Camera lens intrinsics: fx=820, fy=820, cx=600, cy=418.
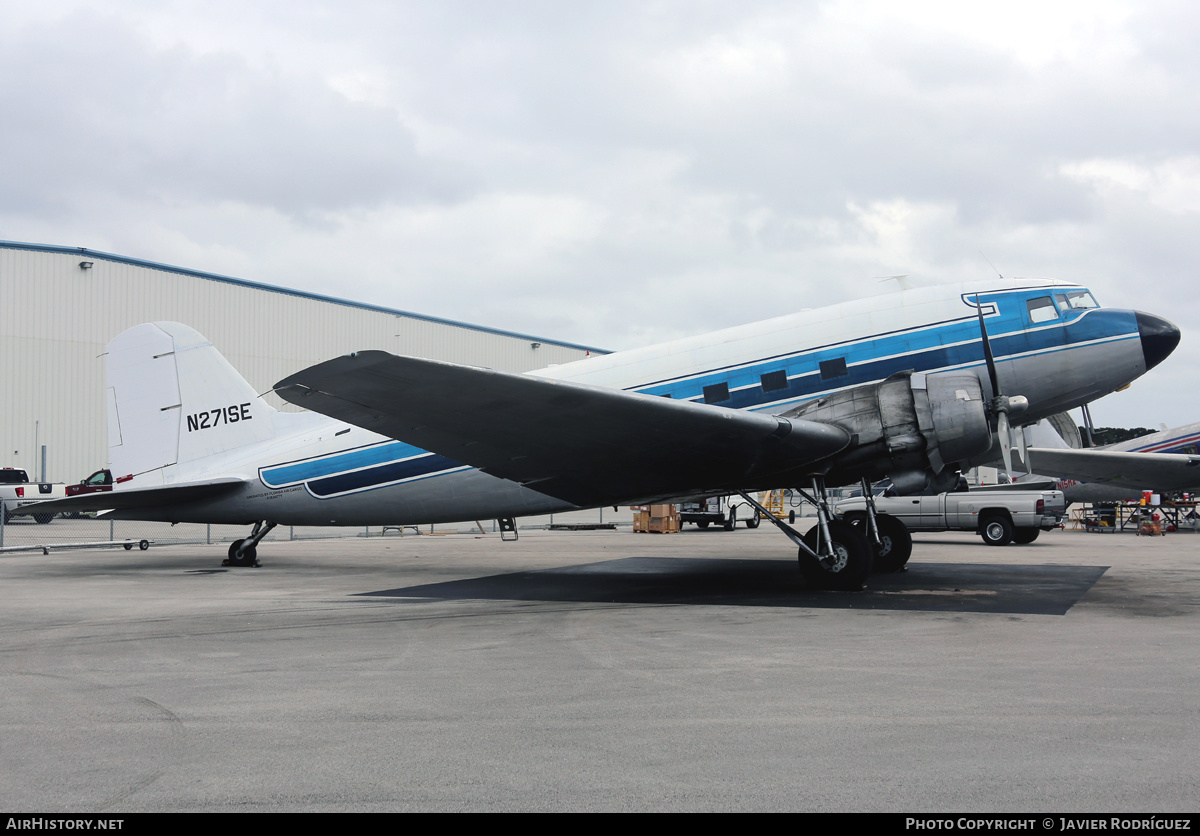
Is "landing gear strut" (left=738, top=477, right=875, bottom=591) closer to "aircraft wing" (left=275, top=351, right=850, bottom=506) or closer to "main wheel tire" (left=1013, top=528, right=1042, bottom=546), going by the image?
"aircraft wing" (left=275, top=351, right=850, bottom=506)

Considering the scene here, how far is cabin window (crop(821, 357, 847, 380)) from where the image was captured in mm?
11906

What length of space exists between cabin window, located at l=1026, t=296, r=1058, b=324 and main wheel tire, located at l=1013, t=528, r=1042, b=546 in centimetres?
1610

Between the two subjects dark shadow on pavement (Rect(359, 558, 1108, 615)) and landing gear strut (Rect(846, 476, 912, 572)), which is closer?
dark shadow on pavement (Rect(359, 558, 1108, 615))

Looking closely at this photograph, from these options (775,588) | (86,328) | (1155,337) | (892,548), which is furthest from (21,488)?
(1155,337)

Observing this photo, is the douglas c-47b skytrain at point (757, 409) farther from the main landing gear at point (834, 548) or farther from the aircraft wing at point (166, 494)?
the aircraft wing at point (166, 494)

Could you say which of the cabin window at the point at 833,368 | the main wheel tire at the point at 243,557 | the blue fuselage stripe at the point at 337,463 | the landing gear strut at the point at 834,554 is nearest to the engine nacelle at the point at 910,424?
the cabin window at the point at 833,368

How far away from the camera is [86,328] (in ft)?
121

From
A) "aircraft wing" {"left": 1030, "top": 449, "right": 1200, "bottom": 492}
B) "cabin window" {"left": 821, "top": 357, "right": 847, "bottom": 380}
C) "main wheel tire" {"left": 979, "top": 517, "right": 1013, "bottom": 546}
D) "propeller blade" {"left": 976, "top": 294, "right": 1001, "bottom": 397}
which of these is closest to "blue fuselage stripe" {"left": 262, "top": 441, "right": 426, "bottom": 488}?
"cabin window" {"left": 821, "top": 357, "right": 847, "bottom": 380}

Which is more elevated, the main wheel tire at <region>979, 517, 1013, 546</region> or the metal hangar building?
the metal hangar building

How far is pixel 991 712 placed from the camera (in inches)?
192

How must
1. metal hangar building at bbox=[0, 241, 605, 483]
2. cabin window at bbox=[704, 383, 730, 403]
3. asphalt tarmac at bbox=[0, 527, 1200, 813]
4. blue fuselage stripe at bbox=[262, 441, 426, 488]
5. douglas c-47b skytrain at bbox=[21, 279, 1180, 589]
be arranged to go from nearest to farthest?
asphalt tarmac at bbox=[0, 527, 1200, 813] → douglas c-47b skytrain at bbox=[21, 279, 1180, 589] → cabin window at bbox=[704, 383, 730, 403] → blue fuselage stripe at bbox=[262, 441, 426, 488] → metal hangar building at bbox=[0, 241, 605, 483]

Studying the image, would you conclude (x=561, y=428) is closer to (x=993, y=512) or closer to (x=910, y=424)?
(x=910, y=424)

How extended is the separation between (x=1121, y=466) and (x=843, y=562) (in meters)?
Result: 15.2

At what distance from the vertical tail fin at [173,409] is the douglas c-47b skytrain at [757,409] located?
2.20 metres
